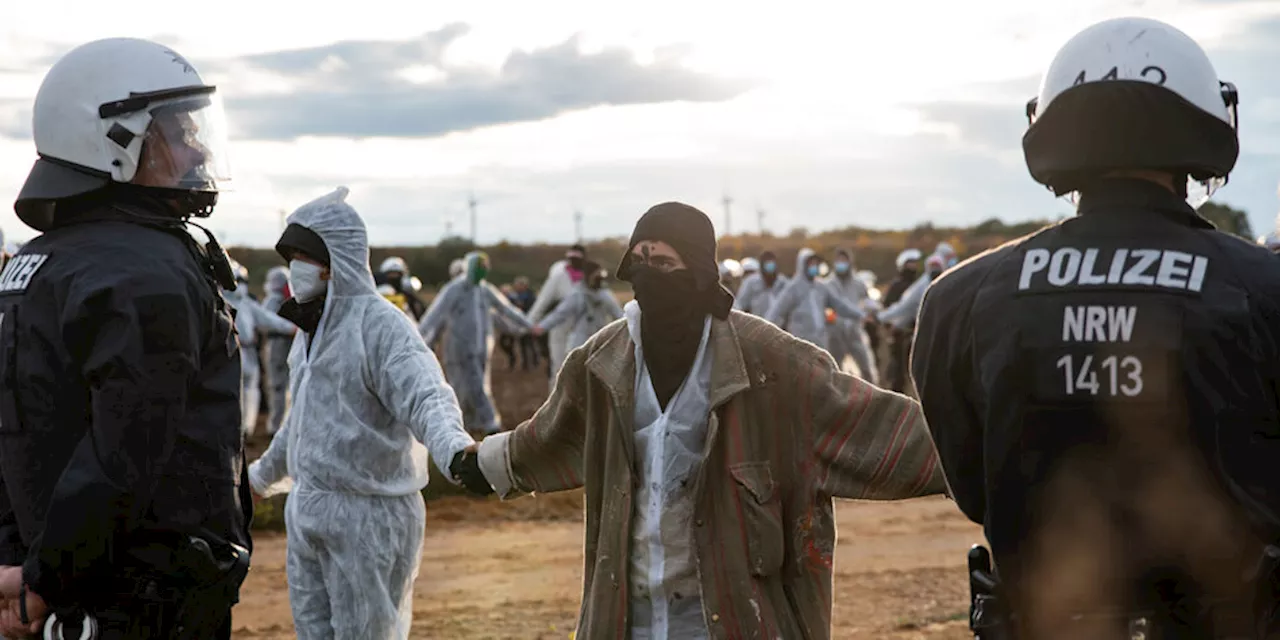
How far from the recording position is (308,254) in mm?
6527

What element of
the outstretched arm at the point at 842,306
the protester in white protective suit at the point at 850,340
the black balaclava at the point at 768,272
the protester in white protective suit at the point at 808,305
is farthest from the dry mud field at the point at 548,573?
the black balaclava at the point at 768,272

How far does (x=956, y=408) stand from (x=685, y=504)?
1.32 m

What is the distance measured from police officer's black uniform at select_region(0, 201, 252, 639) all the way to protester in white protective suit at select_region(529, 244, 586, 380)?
15291mm

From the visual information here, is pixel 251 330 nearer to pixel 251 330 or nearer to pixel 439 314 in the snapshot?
pixel 251 330

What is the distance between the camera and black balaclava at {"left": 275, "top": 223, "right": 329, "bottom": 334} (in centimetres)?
648

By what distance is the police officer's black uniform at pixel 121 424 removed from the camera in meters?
3.92

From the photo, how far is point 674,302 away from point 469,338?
14.0 m

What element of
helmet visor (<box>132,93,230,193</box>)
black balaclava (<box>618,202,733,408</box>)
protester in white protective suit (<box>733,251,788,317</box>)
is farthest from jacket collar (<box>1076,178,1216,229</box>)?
protester in white protective suit (<box>733,251,788,317</box>)

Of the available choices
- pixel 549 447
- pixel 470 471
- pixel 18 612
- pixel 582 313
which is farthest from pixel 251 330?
pixel 18 612

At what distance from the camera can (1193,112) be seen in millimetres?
3633

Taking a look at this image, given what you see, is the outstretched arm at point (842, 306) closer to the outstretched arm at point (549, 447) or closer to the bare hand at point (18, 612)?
the outstretched arm at point (549, 447)

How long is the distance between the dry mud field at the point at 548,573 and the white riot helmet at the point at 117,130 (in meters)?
5.59

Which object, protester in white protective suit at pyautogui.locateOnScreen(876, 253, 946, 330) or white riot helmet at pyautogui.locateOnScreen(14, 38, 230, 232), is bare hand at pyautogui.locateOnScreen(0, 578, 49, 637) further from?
protester in white protective suit at pyautogui.locateOnScreen(876, 253, 946, 330)

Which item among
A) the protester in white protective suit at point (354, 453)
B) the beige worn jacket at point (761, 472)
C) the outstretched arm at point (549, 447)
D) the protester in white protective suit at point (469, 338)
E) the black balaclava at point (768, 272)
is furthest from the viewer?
the black balaclava at point (768, 272)
